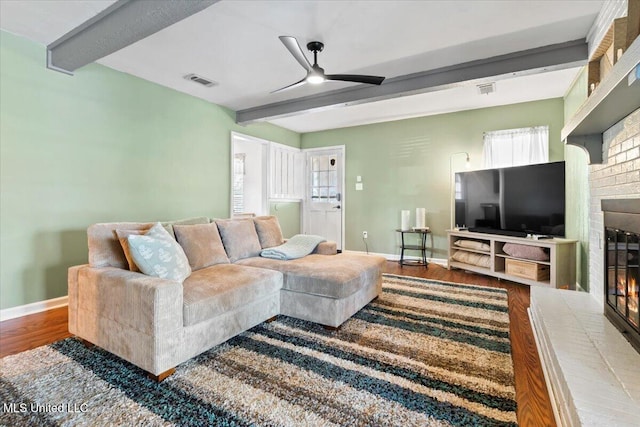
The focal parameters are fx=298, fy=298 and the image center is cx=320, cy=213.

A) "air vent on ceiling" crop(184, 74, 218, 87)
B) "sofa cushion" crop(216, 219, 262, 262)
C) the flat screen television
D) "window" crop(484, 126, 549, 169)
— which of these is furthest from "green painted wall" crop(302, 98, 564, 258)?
"sofa cushion" crop(216, 219, 262, 262)

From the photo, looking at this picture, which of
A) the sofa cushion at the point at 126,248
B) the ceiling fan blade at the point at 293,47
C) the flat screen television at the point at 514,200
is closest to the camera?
the sofa cushion at the point at 126,248

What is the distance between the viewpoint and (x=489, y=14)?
2.28 m

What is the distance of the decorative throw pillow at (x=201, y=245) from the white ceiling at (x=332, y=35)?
66.1 inches

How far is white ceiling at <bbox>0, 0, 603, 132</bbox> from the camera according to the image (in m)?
2.21

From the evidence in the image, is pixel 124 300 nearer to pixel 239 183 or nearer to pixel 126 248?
pixel 126 248

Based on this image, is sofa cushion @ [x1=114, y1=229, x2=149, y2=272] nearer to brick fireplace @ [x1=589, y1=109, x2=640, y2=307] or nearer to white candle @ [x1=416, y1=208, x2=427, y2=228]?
brick fireplace @ [x1=589, y1=109, x2=640, y2=307]

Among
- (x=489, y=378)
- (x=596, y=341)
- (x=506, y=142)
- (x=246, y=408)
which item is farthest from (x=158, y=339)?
(x=506, y=142)

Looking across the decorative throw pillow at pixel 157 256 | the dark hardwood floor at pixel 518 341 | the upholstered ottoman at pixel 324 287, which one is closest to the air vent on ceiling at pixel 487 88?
the dark hardwood floor at pixel 518 341

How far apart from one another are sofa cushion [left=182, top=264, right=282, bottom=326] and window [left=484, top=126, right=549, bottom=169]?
12.1 ft

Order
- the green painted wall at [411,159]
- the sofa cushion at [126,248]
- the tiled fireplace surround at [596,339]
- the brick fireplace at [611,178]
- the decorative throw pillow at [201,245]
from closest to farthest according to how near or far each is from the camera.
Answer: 1. the tiled fireplace surround at [596,339]
2. the brick fireplace at [611,178]
3. the sofa cushion at [126,248]
4. the decorative throw pillow at [201,245]
5. the green painted wall at [411,159]

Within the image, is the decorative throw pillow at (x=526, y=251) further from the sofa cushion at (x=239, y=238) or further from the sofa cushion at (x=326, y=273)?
the sofa cushion at (x=239, y=238)

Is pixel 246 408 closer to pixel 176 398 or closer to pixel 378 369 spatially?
pixel 176 398

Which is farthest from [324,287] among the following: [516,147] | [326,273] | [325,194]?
[325,194]

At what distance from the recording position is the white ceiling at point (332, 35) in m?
2.21
